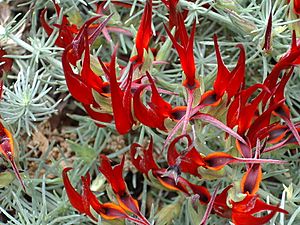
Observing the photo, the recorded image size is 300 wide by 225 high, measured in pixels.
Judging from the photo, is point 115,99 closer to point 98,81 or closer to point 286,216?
point 98,81

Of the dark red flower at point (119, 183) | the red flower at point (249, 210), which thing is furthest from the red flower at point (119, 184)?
the red flower at point (249, 210)

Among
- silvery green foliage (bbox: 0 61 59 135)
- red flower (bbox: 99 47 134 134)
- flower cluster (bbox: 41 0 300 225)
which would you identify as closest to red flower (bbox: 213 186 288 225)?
flower cluster (bbox: 41 0 300 225)

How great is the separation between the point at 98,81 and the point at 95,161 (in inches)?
13.2

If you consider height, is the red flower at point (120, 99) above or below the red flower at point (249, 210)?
above

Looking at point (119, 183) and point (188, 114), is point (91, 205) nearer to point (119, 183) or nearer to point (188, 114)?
point (119, 183)

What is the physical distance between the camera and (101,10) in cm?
149

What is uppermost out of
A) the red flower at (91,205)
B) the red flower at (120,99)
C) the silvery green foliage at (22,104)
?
the red flower at (120,99)

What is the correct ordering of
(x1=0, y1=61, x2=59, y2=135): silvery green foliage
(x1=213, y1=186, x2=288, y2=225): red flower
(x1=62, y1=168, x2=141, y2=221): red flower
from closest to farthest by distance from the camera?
1. (x1=213, y1=186, x2=288, y2=225): red flower
2. (x1=62, y1=168, x2=141, y2=221): red flower
3. (x1=0, y1=61, x2=59, y2=135): silvery green foliage

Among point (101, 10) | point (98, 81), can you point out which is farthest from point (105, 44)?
point (98, 81)

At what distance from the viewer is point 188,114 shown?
1140 mm

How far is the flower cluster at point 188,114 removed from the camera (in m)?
1.15

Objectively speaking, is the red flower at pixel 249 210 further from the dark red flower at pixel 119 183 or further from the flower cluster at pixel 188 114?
the dark red flower at pixel 119 183

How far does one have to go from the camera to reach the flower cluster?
3.78 feet

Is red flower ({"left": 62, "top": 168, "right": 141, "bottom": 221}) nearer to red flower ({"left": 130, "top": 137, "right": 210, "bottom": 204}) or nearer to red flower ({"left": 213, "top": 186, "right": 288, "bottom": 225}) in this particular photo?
red flower ({"left": 130, "top": 137, "right": 210, "bottom": 204})
